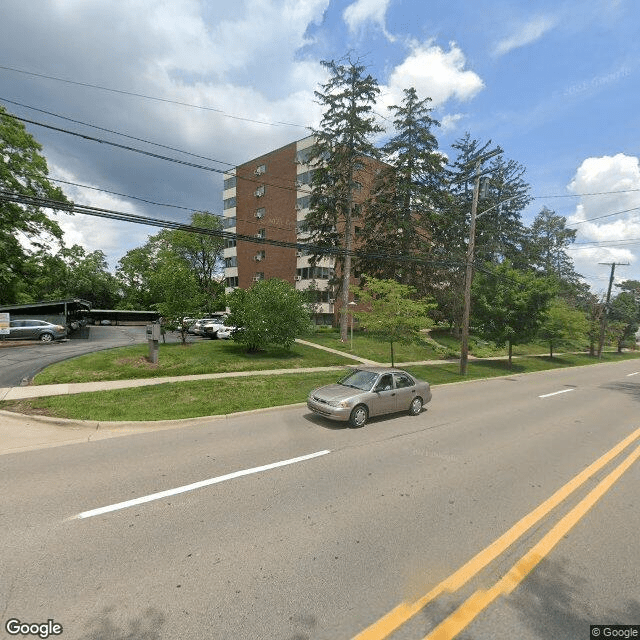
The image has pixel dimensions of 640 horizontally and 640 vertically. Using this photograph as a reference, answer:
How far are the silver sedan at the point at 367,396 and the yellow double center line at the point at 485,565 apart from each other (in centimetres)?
452

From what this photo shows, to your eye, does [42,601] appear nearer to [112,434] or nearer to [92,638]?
[92,638]

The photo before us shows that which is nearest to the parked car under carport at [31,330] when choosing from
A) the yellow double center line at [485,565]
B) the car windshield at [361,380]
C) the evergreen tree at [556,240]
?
A: the car windshield at [361,380]

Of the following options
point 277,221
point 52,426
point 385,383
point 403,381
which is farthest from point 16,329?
point 277,221

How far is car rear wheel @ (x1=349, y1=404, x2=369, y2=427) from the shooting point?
9242mm

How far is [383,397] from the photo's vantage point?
9984 mm

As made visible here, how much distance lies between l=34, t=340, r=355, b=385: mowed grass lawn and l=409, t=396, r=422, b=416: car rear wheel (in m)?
8.36

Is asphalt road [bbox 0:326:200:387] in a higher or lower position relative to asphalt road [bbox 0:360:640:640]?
lower

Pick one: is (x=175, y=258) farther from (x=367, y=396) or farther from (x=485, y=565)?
(x=485, y=565)

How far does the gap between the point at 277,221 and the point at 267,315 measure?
29.8 m

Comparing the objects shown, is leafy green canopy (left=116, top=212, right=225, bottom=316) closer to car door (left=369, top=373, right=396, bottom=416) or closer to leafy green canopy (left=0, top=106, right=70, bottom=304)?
leafy green canopy (left=0, top=106, right=70, bottom=304)

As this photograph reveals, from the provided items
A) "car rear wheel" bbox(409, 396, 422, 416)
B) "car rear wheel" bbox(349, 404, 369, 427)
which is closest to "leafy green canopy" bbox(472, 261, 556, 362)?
"car rear wheel" bbox(409, 396, 422, 416)

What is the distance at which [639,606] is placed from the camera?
11.3 ft

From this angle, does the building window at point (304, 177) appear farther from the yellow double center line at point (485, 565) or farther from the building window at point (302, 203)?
the yellow double center line at point (485, 565)

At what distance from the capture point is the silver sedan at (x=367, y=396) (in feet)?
30.0
